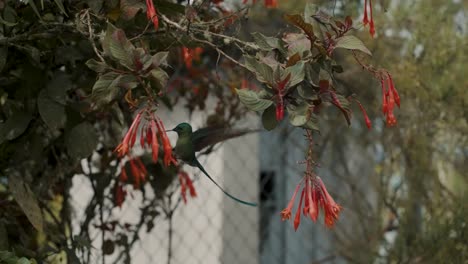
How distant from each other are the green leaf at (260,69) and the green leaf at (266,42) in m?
0.11

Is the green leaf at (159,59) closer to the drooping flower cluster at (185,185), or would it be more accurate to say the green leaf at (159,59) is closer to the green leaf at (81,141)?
the green leaf at (81,141)

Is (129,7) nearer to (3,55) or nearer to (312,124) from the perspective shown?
(3,55)

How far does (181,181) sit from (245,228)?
224 cm

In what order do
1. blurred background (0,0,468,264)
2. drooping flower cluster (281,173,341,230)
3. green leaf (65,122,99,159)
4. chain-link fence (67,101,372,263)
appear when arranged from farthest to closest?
chain-link fence (67,101,372,263), blurred background (0,0,468,264), green leaf (65,122,99,159), drooping flower cluster (281,173,341,230)

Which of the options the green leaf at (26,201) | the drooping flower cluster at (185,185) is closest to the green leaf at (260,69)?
the green leaf at (26,201)

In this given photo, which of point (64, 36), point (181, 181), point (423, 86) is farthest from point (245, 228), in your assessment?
point (64, 36)

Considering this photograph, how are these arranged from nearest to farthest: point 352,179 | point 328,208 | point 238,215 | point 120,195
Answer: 1. point 328,208
2. point 120,195
3. point 352,179
4. point 238,215

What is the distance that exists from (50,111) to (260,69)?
28.0 inches

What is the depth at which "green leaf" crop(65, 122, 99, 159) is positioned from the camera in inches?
90.6

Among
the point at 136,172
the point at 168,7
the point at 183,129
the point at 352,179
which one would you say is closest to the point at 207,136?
the point at 183,129

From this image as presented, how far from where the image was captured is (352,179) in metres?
4.76

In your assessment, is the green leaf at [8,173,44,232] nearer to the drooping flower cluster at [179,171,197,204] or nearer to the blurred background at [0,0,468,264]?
the blurred background at [0,0,468,264]

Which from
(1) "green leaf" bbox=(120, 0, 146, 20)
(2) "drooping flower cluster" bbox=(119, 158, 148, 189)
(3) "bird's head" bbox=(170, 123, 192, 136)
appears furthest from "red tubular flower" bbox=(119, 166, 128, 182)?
(1) "green leaf" bbox=(120, 0, 146, 20)

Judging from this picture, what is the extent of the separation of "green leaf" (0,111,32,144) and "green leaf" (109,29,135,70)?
0.67 metres
